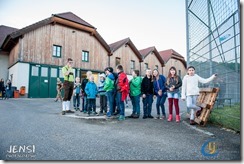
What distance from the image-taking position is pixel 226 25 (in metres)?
3.79

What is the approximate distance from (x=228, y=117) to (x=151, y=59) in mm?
22314

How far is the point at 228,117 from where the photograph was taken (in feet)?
13.1

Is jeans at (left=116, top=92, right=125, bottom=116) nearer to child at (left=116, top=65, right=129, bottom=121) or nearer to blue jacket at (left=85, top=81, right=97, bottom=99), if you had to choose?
child at (left=116, top=65, right=129, bottom=121)

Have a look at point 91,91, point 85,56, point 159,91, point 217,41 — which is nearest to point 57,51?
point 85,56

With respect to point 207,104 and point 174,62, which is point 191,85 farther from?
point 174,62

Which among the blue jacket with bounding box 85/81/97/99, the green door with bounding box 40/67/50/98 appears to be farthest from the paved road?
the green door with bounding box 40/67/50/98

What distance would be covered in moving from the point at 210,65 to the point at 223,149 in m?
2.58

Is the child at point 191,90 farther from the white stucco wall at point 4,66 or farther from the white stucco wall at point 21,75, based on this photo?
the white stucco wall at point 4,66

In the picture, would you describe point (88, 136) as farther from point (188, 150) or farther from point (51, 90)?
point (51, 90)

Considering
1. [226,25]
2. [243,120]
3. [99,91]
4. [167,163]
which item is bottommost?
[167,163]

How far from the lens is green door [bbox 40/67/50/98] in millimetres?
15625

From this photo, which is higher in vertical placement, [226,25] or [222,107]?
[226,25]

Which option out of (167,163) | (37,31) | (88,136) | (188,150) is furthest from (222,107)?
(37,31)

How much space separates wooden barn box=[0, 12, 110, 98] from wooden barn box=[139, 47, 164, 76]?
307 inches
